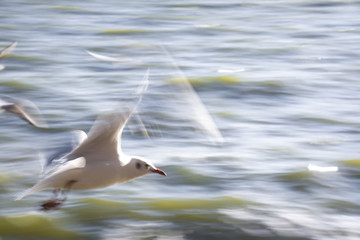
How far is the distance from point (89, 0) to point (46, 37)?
2.11 m

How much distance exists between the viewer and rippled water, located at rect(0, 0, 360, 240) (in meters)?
2.79

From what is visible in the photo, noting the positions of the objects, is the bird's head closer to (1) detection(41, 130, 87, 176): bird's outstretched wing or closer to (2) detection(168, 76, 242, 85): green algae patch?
(1) detection(41, 130, 87, 176): bird's outstretched wing

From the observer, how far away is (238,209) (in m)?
2.91

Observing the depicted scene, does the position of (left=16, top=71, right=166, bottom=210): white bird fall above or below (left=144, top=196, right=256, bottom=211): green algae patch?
below

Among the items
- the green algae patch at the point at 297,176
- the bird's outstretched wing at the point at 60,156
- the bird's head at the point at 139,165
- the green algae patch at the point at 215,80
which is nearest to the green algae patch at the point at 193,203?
the green algae patch at the point at 297,176

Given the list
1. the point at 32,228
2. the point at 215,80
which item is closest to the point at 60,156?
the point at 32,228

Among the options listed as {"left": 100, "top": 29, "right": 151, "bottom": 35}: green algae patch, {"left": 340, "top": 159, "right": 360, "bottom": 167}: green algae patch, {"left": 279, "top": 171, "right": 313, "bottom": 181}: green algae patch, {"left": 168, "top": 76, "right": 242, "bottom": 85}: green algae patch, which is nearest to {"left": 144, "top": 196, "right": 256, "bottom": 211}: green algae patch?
{"left": 279, "top": 171, "right": 313, "bottom": 181}: green algae patch

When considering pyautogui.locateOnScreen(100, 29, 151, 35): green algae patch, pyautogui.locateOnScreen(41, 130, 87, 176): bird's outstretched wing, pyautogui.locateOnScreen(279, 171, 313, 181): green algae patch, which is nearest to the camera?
pyautogui.locateOnScreen(41, 130, 87, 176): bird's outstretched wing

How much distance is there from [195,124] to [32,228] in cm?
116

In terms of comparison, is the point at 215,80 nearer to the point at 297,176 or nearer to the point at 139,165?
the point at 297,176

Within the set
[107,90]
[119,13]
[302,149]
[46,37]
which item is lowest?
[302,149]

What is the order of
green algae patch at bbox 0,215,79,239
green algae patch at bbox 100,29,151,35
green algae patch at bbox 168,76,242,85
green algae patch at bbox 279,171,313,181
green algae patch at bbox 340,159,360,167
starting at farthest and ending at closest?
1. green algae patch at bbox 100,29,151,35
2. green algae patch at bbox 168,76,242,85
3. green algae patch at bbox 340,159,360,167
4. green algae patch at bbox 279,171,313,181
5. green algae patch at bbox 0,215,79,239

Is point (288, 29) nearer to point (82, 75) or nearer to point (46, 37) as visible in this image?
point (46, 37)

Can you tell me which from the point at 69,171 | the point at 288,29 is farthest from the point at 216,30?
the point at 69,171
